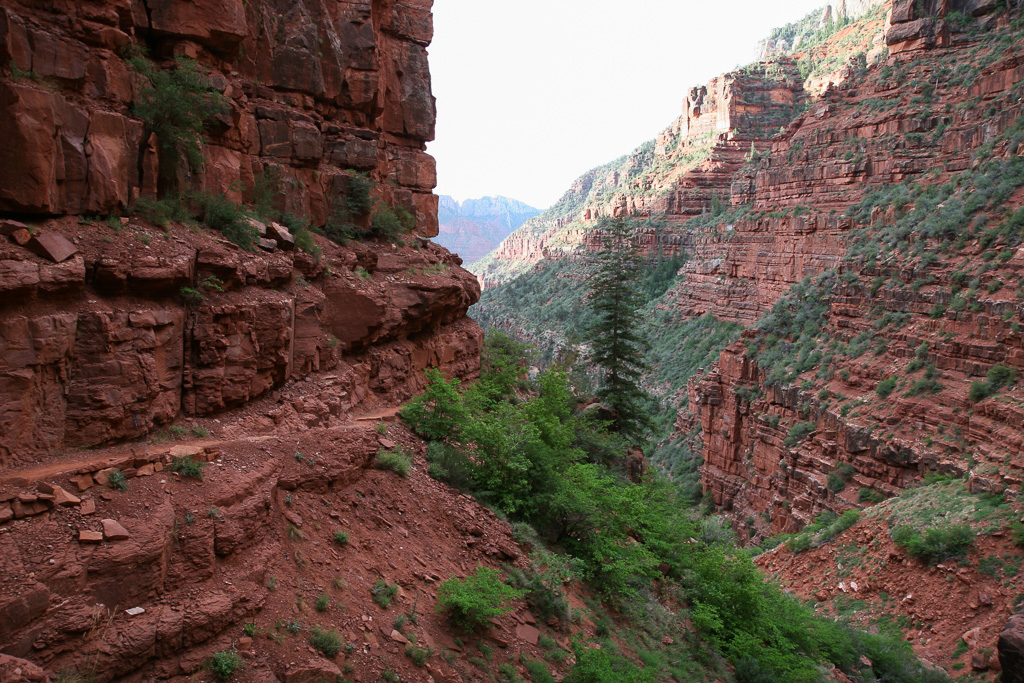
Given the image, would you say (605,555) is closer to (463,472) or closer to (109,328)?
(463,472)

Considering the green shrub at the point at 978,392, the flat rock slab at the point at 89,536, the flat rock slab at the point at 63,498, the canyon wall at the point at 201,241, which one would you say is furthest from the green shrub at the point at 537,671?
the green shrub at the point at 978,392

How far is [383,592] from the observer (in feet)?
25.5

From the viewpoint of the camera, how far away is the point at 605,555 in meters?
11.9

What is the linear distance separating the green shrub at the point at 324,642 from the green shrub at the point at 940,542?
17.7m

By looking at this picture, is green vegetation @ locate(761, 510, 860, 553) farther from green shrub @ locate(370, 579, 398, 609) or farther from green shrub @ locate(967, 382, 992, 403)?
green shrub @ locate(370, 579, 398, 609)

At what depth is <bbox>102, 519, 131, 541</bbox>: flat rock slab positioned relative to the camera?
5.96 metres

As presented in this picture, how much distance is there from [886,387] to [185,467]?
25852 mm

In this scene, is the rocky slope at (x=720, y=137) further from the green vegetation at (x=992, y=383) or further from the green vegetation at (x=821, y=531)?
the green vegetation at (x=821, y=531)

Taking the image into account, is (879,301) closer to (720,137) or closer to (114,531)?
(114,531)

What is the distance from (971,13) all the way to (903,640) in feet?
134

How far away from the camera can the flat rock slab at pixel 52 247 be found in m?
6.96

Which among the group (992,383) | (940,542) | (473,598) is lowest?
(940,542)

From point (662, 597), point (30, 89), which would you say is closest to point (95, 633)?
point (30, 89)

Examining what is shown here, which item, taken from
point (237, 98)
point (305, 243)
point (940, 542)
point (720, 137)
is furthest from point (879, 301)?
point (720, 137)
